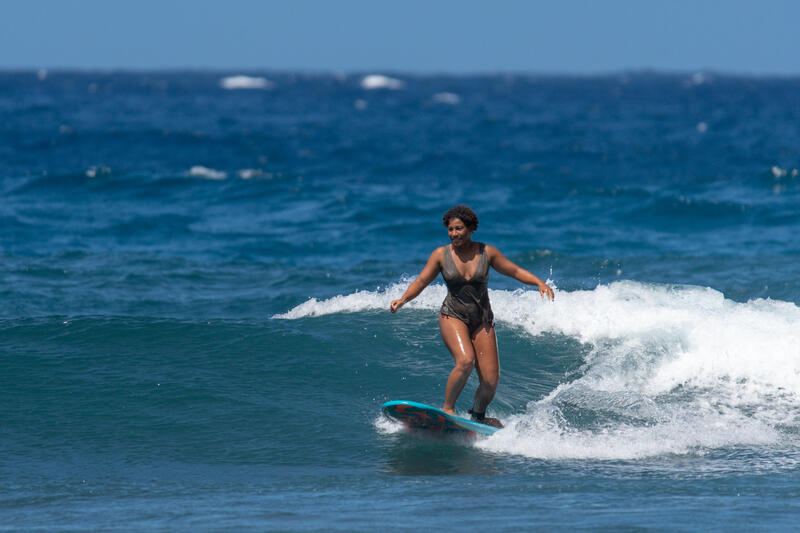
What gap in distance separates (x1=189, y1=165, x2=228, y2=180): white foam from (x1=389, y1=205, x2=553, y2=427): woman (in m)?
20.9

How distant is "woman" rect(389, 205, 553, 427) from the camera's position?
8.37 metres

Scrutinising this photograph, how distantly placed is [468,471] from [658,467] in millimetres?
1545

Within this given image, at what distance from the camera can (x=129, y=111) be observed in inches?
2389

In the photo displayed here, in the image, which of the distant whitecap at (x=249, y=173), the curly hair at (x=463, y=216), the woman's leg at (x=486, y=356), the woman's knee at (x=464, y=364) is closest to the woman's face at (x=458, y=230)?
the curly hair at (x=463, y=216)

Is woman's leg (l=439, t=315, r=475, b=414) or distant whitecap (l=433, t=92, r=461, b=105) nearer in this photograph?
woman's leg (l=439, t=315, r=475, b=414)

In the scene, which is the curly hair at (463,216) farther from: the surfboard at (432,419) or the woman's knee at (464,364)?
the surfboard at (432,419)

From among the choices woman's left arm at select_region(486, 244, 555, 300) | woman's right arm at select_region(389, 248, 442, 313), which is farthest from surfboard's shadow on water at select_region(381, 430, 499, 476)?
woman's left arm at select_region(486, 244, 555, 300)

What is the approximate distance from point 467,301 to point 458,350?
1.38 ft

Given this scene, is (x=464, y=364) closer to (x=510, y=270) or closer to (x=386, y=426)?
(x=510, y=270)

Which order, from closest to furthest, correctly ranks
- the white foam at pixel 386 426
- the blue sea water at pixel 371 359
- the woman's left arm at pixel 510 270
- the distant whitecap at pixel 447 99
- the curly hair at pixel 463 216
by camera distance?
the blue sea water at pixel 371 359, the curly hair at pixel 463 216, the woman's left arm at pixel 510 270, the white foam at pixel 386 426, the distant whitecap at pixel 447 99

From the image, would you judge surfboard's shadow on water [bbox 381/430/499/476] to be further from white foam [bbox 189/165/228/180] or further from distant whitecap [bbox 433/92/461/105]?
distant whitecap [bbox 433/92/461/105]

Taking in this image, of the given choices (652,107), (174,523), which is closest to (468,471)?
(174,523)

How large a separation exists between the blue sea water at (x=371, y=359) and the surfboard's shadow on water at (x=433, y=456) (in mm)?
29

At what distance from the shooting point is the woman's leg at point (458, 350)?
8344mm
